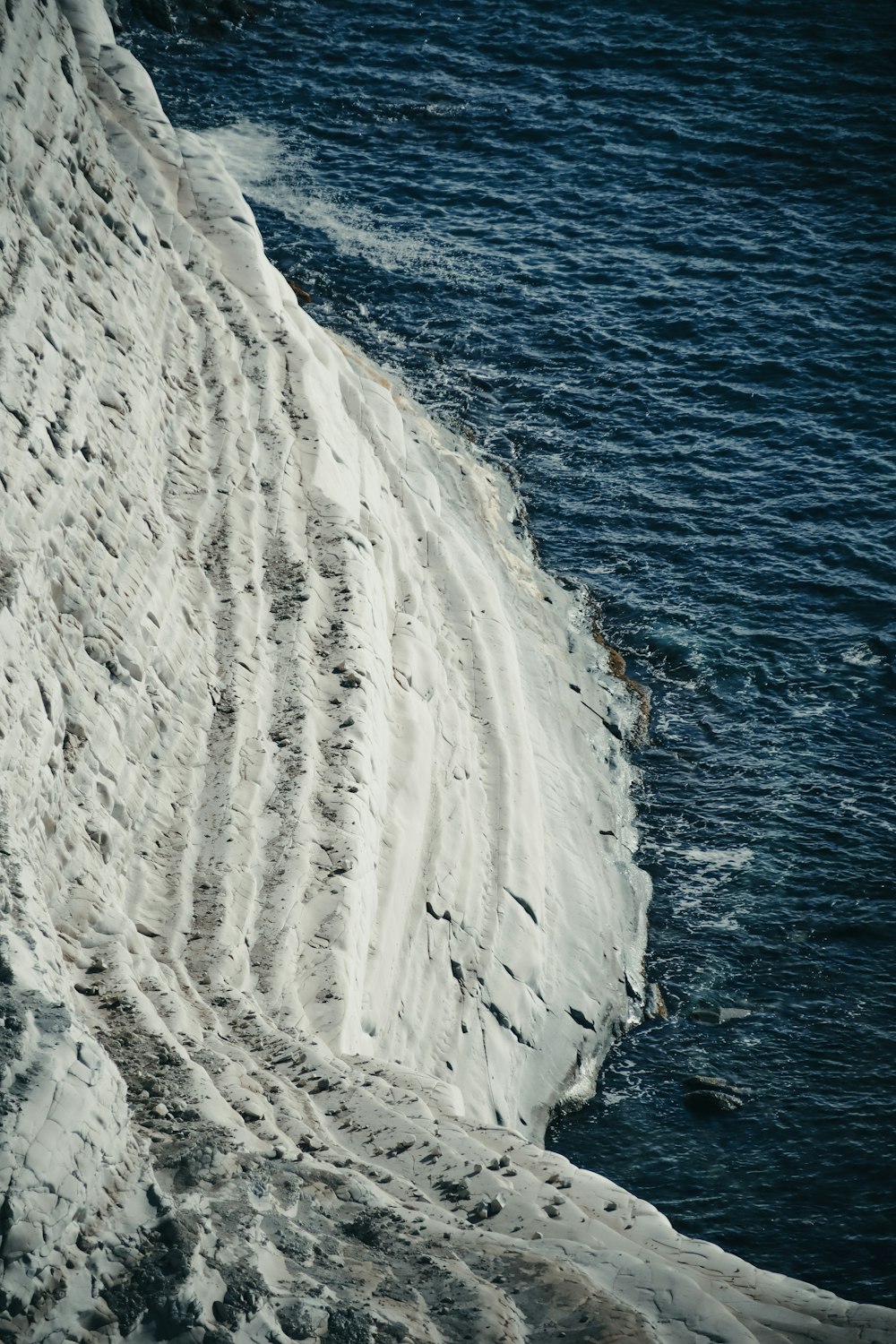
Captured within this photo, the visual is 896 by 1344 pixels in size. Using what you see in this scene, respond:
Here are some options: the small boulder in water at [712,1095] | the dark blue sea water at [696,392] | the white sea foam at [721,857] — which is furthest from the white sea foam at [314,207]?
the small boulder in water at [712,1095]

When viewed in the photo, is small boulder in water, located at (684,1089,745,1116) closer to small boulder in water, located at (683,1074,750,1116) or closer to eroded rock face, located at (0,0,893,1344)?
small boulder in water, located at (683,1074,750,1116)

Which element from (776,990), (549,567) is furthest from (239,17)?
(776,990)

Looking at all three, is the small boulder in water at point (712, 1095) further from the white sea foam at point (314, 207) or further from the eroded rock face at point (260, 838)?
the white sea foam at point (314, 207)

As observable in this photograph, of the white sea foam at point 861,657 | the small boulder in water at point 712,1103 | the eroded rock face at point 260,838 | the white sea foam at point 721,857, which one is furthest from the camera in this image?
the white sea foam at point 861,657

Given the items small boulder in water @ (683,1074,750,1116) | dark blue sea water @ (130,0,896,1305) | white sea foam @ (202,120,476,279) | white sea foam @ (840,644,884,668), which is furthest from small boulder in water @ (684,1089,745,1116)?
white sea foam @ (202,120,476,279)

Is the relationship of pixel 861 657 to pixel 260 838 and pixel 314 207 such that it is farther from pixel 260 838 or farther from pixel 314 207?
pixel 314 207
